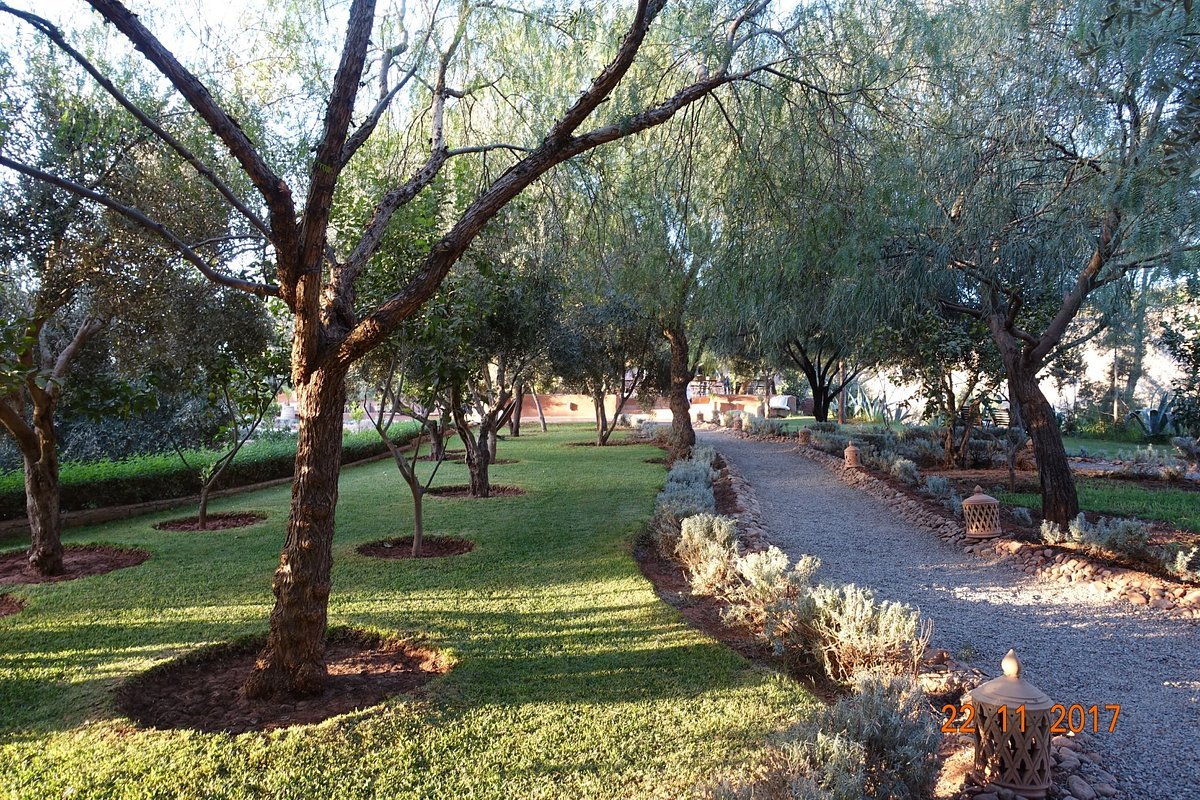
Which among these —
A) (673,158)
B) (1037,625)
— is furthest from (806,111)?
(1037,625)

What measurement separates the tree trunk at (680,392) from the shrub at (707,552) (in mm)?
8202

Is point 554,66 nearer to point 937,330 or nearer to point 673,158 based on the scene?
point 673,158

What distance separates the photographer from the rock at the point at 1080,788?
3170mm

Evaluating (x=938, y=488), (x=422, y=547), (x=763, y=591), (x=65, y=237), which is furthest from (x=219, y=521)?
(x=938, y=488)

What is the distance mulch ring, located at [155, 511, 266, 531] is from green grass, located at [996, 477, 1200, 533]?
35.7 ft

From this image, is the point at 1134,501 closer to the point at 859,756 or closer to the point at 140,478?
the point at 859,756

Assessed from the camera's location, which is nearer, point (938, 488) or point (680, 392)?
point (938, 488)

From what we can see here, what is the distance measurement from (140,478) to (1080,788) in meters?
11.4

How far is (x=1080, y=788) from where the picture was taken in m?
3.21

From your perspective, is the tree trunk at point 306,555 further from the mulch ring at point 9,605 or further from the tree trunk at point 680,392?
the tree trunk at point 680,392

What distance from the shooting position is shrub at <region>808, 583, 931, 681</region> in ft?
13.9

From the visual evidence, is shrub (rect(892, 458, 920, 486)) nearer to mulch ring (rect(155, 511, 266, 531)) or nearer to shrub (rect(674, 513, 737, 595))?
shrub (rect(674, 513, 737, 595))

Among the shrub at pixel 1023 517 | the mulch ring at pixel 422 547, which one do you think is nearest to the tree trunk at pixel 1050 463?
the shrub at pixel 1023 517

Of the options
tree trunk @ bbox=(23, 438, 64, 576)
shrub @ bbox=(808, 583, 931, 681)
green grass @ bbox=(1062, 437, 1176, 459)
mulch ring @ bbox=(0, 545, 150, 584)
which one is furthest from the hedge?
green grass @ bbox=(1062, 437, 1176, 459)
